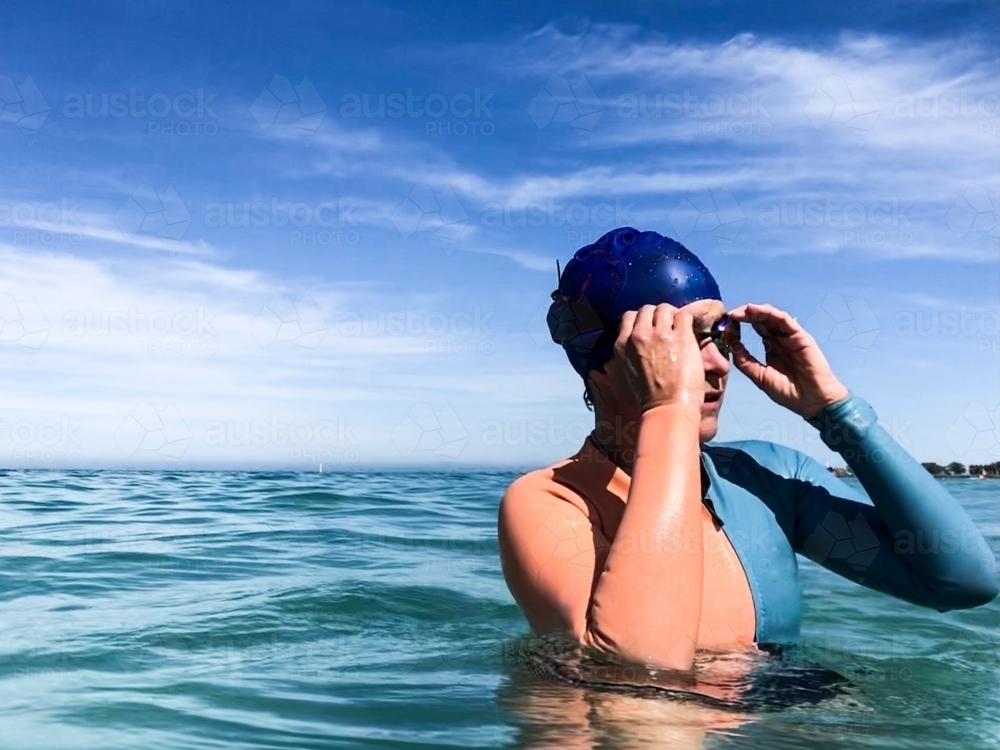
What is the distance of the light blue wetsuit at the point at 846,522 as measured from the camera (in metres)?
3.75

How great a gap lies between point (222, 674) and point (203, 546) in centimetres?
533

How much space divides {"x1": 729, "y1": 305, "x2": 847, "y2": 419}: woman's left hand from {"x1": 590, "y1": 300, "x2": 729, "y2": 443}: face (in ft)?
0.58

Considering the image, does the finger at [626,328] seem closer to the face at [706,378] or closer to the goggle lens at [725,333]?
the face at [706,378]

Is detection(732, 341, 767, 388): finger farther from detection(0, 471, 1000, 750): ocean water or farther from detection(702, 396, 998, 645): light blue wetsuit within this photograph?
detection(0, 471, 1000, 750): ocean water

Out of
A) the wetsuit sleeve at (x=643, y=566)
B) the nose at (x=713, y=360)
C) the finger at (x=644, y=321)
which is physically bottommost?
the wetsuit sleeve at (x=643, y=566)

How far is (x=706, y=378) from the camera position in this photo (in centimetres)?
386

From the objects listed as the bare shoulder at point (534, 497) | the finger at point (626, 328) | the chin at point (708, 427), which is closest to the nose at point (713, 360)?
the chin at point (708, 427)

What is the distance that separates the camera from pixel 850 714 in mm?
3650

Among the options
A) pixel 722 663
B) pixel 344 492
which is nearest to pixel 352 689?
pixel 722 663

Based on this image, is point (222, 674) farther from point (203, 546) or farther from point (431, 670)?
point (203, 546)

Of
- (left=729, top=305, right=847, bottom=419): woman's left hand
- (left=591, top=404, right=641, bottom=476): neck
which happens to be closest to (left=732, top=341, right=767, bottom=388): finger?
(left=729, top=305, right=847, bottom=419): woman's left hand

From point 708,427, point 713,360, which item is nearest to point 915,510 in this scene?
point 708,427

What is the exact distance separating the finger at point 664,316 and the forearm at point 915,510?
2.92ft

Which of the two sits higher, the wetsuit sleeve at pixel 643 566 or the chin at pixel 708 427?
the chin at pixel 708 427
